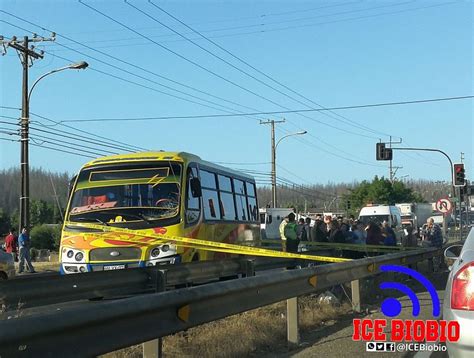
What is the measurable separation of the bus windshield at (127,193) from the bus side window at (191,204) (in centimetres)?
25

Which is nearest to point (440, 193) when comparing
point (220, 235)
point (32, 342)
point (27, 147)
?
point (27, 147)

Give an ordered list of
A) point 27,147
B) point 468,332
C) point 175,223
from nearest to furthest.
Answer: point 468,332
point 175,223
point 27,147

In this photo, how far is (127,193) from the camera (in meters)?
12.0

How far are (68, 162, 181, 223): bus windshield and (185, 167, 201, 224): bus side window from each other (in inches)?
9.9

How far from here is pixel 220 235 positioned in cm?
1432

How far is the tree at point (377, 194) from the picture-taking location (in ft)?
267

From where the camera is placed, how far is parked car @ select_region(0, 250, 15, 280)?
13.8 meters

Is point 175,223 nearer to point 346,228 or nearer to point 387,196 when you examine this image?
point 346,228

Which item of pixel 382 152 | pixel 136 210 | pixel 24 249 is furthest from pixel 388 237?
pixel 382 152

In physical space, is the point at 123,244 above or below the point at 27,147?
below

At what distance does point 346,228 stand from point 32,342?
16.2 metres

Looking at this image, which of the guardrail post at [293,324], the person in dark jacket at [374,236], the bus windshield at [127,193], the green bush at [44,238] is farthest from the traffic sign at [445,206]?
the green bush at [44,238]

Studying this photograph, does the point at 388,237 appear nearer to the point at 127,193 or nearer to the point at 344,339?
the point at 127,193

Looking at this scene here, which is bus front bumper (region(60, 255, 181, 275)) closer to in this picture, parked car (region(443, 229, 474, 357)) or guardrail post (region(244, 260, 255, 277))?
guardrail post (region(244, 260, 255, 277))
